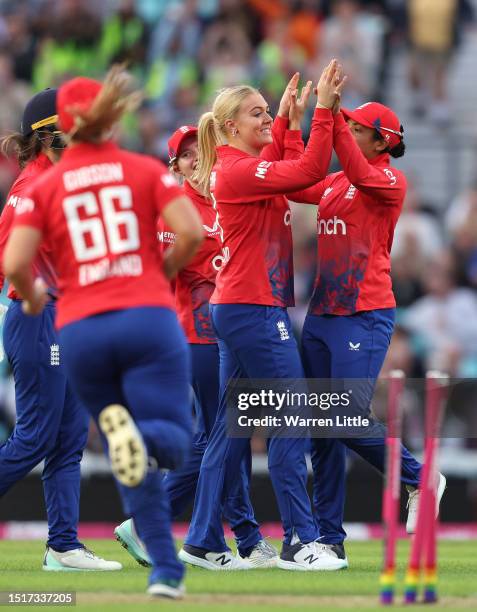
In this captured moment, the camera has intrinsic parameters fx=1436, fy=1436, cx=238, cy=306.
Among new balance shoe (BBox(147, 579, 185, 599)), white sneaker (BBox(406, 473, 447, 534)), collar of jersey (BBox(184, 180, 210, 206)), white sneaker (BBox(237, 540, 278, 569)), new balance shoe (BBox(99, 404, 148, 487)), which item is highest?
collar of jersey (BBox(184, 180, 210, 206))

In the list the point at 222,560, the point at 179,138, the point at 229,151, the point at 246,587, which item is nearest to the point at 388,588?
the point at 246,587

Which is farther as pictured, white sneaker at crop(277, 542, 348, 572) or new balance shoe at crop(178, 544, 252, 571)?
new balance shoe at crop(178, 544, 252, 571)

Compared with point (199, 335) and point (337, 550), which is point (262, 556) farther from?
point (199, 335)

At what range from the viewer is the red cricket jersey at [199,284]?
27.6 feet

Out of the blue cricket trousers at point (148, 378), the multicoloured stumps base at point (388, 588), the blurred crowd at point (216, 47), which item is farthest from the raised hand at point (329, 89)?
the blurred crowd at point (216, 47)

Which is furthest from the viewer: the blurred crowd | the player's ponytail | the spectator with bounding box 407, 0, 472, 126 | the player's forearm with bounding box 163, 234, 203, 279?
the spectator with bounding box 407, 0, 472, 126

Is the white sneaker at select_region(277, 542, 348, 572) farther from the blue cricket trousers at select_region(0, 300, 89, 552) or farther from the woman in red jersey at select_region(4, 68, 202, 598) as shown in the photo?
the woman in red jersey at select_region(4, 68, 202, 598)

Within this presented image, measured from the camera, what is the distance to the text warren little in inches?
307

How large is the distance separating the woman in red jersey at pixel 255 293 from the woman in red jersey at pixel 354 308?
0.81 ft

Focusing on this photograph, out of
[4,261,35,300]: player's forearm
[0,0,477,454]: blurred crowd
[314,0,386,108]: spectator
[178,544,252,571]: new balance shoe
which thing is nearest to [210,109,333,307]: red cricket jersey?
[178,544,252,571]: new balance shoe

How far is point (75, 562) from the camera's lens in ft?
25.7

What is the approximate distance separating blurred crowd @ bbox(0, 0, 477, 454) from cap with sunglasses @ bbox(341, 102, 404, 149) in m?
7.39

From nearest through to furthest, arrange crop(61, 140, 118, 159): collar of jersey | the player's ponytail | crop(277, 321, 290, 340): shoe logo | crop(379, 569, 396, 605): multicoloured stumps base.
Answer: crop(379, 569, 396, 605): multicoloured stumps base → crop(61, 140, 118, 159): collar of jersey → crop(277, 321, 290, 340): shoe logo → the player's ponytail

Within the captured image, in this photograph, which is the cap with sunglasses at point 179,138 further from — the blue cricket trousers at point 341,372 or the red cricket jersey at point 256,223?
the blue cricket trousers at point 341,372
